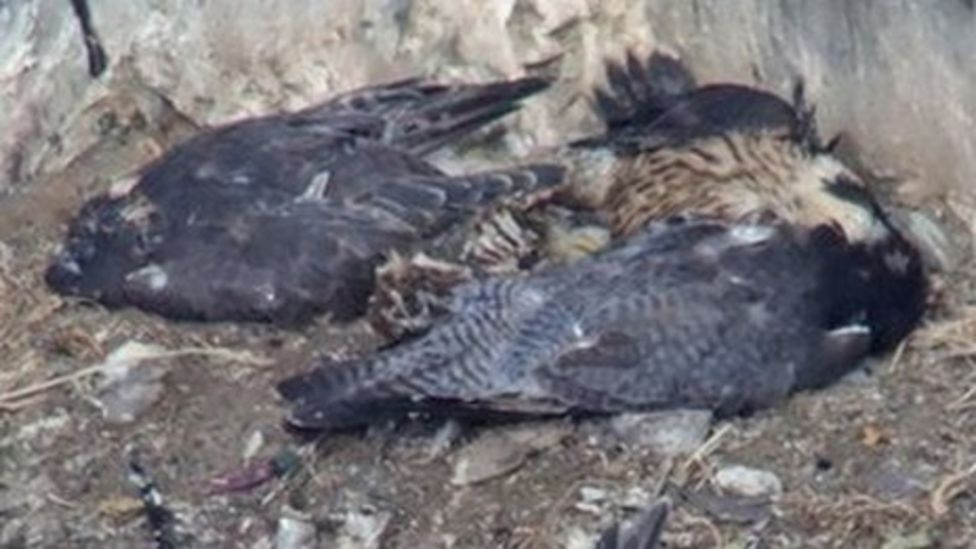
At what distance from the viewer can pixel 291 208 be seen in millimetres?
7621

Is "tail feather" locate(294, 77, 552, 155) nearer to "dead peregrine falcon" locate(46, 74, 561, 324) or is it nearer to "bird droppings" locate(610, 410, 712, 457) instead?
"dead peregrine falcon" locate(46, 74, 561, 324)

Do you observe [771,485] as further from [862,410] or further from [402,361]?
[402,361]

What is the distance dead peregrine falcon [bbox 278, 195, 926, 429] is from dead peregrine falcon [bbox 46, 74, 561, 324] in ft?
1.02

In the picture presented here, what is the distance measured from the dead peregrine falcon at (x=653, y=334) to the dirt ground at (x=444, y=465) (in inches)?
3.0

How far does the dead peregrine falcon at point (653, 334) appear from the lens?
7020mm

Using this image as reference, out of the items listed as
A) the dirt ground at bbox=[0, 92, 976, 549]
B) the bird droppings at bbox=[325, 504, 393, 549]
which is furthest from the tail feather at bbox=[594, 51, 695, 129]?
the bird droppings at bbox=[325, 504, 393, 549]

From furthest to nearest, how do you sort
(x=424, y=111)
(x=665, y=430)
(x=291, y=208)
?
(x=424, y=111) < (x=291, y=208) < (x=665, y=430)

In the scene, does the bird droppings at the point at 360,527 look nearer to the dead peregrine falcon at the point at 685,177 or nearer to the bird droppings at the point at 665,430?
the bird droppings at the point at 665,430

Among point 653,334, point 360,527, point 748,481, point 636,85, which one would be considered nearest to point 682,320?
point 653,334

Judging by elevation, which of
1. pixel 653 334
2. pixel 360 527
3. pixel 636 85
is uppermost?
pixel 636 85

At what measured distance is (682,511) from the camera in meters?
6.77

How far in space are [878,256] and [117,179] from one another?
200 centimetres

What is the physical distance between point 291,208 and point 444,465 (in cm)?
89

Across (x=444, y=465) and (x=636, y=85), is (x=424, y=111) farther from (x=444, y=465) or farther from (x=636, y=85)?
(x=444, y=465)
